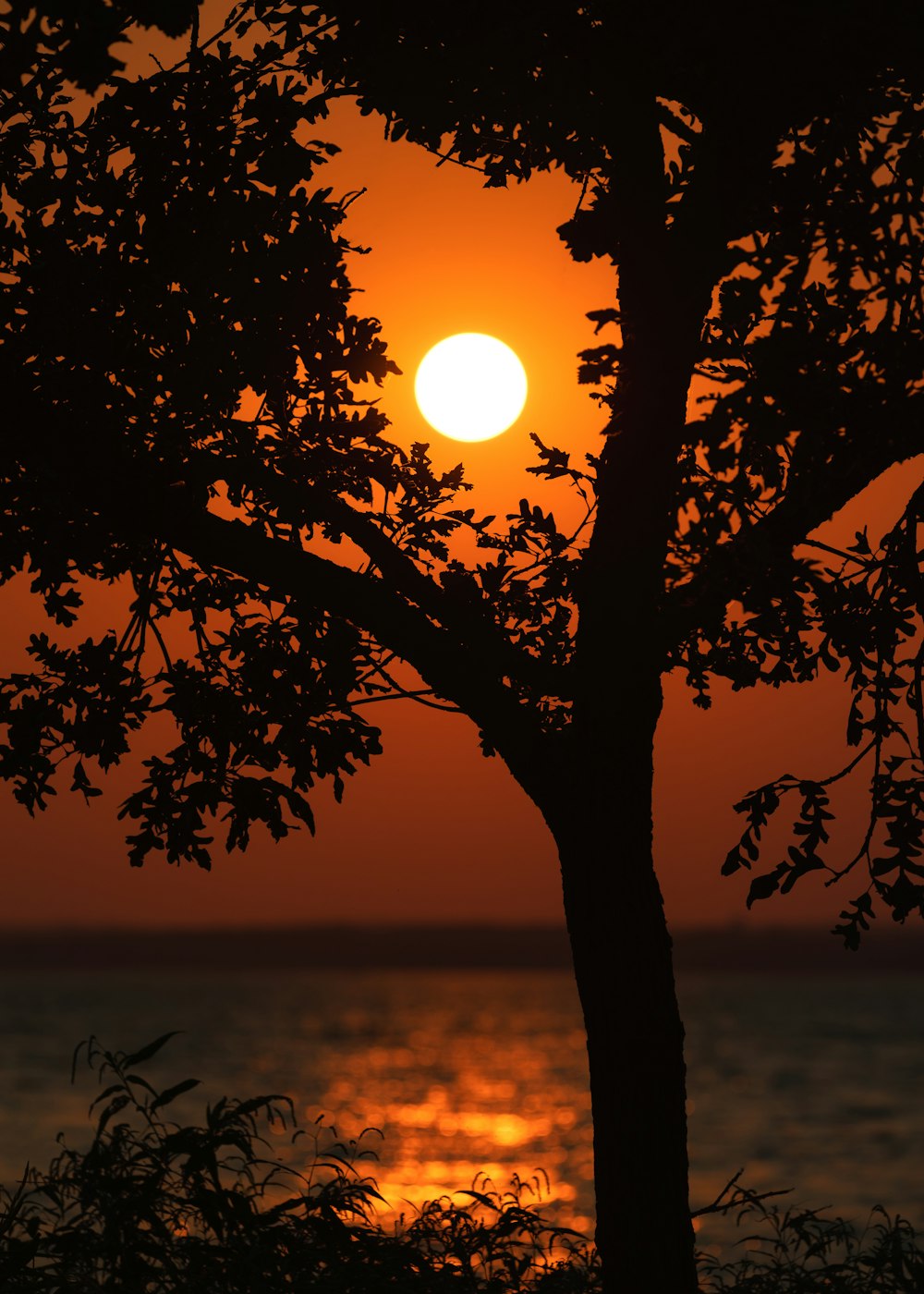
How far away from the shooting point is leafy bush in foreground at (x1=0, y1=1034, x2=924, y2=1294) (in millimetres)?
7777

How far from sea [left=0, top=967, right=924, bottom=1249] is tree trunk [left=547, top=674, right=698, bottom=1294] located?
0.74 m

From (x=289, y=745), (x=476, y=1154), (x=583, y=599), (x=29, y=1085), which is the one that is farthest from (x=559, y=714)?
(x=29, y=1085)

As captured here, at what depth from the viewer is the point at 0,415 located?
8.06m

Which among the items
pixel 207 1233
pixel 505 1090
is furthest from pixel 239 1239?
pixel 505 1090

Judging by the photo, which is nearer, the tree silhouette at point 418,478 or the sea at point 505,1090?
the tree silhouette at point 418,478

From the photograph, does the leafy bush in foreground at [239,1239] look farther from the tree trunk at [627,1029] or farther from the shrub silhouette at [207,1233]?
the tree trunk at [627,1029]

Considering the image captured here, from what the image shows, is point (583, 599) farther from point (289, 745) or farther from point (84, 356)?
point (84, 356)

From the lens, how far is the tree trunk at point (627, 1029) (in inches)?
322

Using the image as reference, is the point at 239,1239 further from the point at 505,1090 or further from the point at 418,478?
the point at 505,1090

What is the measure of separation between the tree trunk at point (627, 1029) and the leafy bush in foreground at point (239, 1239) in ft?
1.54

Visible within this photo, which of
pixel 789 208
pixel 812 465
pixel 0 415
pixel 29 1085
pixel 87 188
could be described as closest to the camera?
pixel 789 208

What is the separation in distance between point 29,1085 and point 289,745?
4644 centimetres

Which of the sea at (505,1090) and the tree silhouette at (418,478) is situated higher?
the tree silhouette at (418,478)

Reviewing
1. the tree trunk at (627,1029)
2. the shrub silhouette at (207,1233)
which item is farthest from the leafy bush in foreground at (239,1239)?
the tree trunk at (627,1029)
